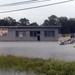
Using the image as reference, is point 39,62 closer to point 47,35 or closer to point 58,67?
point 58,67

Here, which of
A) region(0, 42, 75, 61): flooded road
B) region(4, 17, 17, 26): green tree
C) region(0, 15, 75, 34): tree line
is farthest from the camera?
region(4, 17, 17, 26): green tree

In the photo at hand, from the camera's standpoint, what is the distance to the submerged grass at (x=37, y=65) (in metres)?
14.1

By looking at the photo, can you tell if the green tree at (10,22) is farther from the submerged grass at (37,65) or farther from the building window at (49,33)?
the submerged grass at (37,65)

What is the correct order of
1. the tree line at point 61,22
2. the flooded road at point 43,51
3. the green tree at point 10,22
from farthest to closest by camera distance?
the green tree at point 10,22 < the tree line at point 61,22 < the flooded road at point 43,51

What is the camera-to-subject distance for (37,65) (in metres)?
16.0

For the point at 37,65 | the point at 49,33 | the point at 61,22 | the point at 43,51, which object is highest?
the point at 61,22

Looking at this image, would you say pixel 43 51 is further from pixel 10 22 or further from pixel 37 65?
pixel 10 22

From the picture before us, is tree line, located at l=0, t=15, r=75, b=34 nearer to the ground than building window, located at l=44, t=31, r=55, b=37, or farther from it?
farther from it

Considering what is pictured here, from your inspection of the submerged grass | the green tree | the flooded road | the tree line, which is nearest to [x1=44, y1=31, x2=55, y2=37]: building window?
the tree line

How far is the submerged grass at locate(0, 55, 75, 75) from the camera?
14.1 m

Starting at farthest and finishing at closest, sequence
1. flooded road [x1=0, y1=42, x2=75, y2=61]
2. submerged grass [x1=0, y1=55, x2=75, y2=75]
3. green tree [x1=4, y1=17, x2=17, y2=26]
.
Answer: green tree [x1=4, y1=17, x2=17, y2=26]
flooded road [x1=0, y1=42, x2=75, y2=61]
submerged grass [x1=0, y1=55, x2=75, y2=75]

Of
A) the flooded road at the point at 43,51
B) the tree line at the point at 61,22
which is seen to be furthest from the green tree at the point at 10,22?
the flooded road at the point at 43,51

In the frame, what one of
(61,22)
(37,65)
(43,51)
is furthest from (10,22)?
(37,65)

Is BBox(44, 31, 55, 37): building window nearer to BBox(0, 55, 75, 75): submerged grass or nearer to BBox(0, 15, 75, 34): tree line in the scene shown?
BBox(0, 15, 75, 34): tree line
